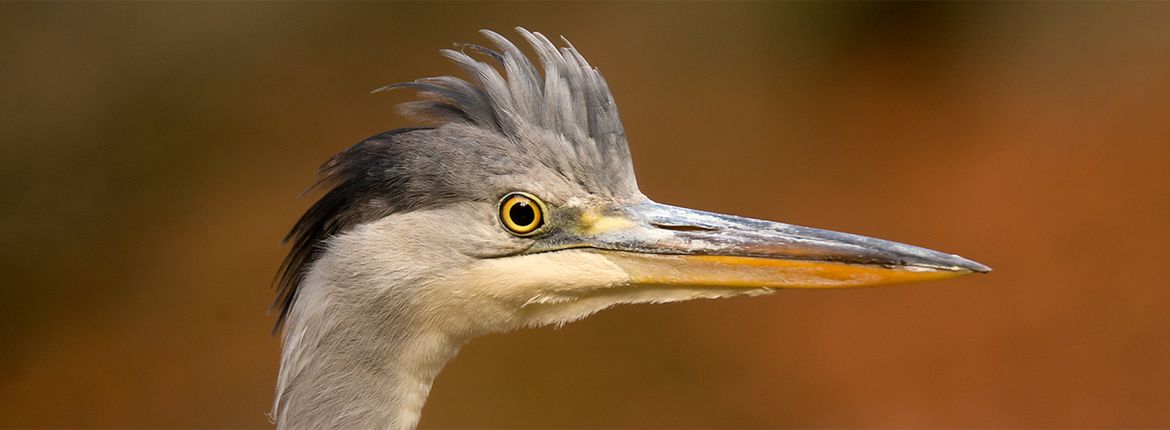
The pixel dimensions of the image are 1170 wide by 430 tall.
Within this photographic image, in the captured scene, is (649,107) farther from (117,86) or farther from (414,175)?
(414,175)

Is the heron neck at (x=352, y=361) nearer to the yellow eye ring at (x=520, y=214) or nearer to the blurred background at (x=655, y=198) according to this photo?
the yellow eye ring at (x=520, y=214)

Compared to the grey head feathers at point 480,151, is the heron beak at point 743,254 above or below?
below

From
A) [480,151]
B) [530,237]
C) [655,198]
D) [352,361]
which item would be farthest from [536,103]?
[655,198]

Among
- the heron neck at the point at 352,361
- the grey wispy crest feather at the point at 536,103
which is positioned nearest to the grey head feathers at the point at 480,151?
the grey wispy crest feather at the point at 536,103

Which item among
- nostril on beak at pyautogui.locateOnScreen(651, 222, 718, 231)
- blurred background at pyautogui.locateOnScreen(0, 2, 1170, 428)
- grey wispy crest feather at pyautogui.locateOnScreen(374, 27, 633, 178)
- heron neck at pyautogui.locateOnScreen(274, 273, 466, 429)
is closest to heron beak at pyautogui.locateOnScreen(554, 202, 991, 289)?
nostril on beak at pyautogui.locateOnScreen(651, 222, 718, 231)

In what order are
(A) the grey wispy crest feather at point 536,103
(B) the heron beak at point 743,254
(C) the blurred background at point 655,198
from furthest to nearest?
1. (C) the blurred background at point 655,198
2. (A) the grey wispy crest feather at point 536,103
3. (B) the heron beak at point 743,254

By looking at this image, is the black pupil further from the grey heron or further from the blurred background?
the blurred background

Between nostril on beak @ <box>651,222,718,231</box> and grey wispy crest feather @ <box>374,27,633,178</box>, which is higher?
grey wispy crest feather @ <box>374,27,633,178</box>

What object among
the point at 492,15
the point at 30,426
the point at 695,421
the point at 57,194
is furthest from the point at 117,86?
the point at 695,421
